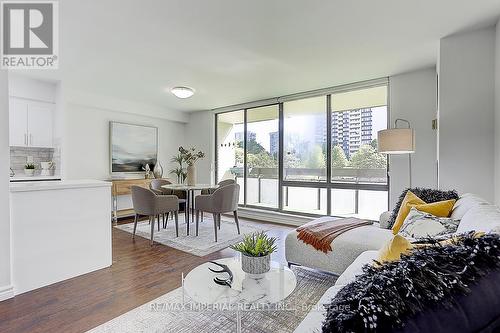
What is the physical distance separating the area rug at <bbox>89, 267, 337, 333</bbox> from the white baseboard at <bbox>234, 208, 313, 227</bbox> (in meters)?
2.79

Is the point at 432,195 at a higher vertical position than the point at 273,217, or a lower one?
higher

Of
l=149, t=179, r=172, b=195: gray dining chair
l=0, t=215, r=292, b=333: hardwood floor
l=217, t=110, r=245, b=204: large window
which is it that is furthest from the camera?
l=217, t=110, r=245, b=204: large window

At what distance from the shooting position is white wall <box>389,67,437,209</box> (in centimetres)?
380

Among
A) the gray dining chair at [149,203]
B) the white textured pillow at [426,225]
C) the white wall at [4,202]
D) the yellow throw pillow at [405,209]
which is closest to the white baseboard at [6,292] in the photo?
the white wall at [4,202]

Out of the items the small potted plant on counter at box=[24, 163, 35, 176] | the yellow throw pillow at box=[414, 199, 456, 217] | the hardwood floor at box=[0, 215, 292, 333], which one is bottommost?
the hardwood floor at box=[0, 215, 292, 333]

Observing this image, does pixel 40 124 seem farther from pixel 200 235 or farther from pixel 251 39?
pixel 251 39

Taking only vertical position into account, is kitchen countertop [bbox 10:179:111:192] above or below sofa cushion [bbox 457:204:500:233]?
above

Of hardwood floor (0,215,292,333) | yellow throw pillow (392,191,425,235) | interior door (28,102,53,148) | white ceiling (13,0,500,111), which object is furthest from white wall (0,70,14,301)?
yellow throw pillow (392,191,425,235)

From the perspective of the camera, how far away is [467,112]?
9.06 ft

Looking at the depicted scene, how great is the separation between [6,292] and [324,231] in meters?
2.85

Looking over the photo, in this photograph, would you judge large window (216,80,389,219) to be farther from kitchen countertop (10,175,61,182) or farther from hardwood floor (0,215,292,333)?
kitchen countertop (10,175,61,182)

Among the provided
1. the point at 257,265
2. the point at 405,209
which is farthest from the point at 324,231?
the point at 257,265

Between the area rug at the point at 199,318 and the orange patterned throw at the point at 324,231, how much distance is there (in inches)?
17.1

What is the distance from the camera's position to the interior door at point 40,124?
4.35 m
